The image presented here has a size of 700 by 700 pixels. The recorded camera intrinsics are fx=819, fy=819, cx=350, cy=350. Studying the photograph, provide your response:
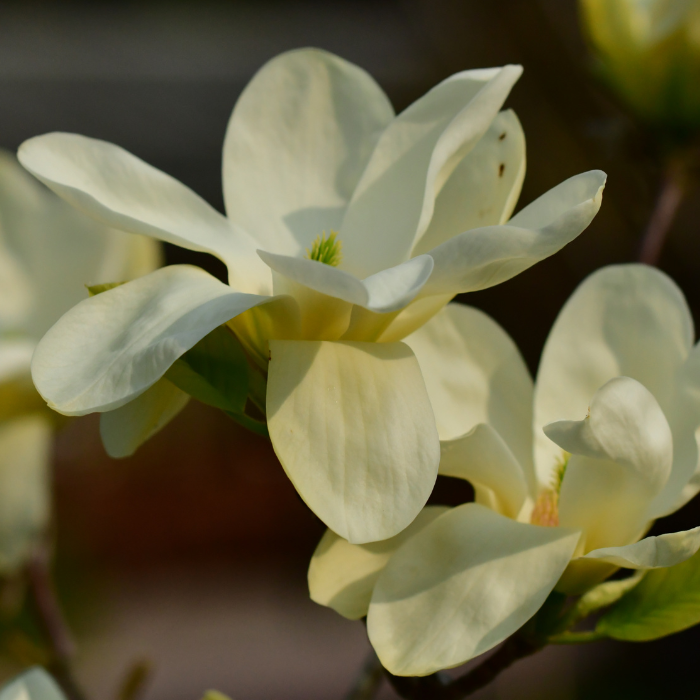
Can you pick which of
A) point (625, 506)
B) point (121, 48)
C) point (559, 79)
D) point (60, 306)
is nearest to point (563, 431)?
point (625, 506)

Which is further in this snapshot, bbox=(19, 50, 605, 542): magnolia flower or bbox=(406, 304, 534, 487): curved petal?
bbox=(406, 304, 534, 487): curved petal

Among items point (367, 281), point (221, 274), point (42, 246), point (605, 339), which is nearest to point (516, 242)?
point (367, 281)

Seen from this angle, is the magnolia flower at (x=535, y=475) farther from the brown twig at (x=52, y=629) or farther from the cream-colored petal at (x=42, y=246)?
the cream-colored petal at (x=42, y=246)

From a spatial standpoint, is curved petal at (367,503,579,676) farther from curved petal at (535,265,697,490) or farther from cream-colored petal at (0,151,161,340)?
cream-colored petal at (0,151,161,340)

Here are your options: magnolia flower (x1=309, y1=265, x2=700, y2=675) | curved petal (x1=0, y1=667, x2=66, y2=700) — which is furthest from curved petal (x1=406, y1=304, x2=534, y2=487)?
curved petal (x1=0, y1=667, x2=66, y2=700)

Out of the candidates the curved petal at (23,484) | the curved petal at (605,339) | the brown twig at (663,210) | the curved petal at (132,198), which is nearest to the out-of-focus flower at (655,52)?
the brown twig at (663,210)

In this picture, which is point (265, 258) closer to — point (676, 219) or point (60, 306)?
point (60, 306)

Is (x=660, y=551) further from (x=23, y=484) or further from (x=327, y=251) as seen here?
(x=23, y=484)
